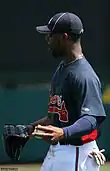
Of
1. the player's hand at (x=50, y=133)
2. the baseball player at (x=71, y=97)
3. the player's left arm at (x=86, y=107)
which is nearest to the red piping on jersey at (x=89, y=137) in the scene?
the baseball player at (x=71, y=97)

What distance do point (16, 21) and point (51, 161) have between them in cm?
374

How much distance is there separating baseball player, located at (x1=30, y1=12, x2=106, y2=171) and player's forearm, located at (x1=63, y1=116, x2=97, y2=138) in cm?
7

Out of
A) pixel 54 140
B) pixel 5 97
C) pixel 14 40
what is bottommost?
pixel 5 97

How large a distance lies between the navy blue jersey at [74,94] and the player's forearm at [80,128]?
6cm

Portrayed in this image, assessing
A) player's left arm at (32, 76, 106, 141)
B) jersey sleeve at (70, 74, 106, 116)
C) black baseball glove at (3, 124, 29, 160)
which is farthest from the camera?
black baseball glove at (3, 124, 29, 160)

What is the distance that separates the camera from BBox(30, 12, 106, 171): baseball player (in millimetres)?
3896

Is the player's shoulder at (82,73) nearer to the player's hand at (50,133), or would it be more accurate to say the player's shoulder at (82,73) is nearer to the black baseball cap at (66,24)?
the black baseball cap at (66,24)

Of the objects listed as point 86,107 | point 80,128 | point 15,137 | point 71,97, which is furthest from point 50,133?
point 15,137

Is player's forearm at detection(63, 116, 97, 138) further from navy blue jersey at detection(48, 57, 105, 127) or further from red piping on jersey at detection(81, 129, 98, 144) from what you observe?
red piping on jersey at detection(81, 129, 98, 144)

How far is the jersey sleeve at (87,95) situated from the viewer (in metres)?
3.84

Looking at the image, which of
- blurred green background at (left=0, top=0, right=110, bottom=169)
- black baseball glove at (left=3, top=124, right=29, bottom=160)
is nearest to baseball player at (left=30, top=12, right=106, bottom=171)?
black baseball glove at (left=3, top=124, right=29, bottom=160)

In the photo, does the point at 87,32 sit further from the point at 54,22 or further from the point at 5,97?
the point at 54,22

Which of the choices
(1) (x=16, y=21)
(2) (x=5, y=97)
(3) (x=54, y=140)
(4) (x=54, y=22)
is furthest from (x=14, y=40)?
(3) (x=54, y=140)

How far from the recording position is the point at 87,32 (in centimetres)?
770
